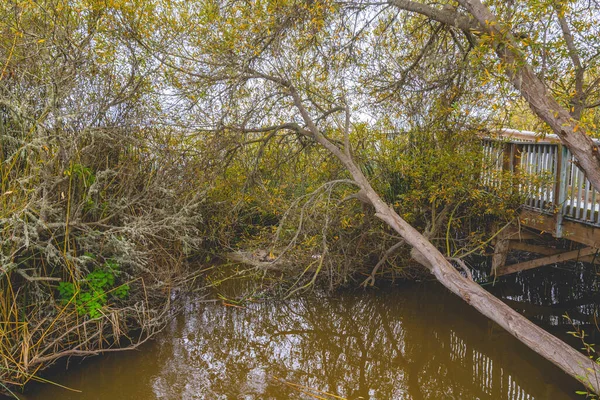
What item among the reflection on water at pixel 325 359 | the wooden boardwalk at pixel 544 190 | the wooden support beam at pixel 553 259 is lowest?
the reflection on water at pixel 325 359

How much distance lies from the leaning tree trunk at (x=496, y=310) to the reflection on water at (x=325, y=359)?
670 mm

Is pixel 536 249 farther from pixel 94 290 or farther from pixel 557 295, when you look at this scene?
pixel 94 290

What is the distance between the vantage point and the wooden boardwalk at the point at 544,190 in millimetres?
5340

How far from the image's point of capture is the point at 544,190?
6.03 metres

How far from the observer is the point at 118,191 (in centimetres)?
495

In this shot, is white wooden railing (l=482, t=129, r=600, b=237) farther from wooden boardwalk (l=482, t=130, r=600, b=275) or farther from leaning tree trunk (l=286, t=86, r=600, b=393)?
leaning tree trunk (l=286, t=86, r=600, b=393)

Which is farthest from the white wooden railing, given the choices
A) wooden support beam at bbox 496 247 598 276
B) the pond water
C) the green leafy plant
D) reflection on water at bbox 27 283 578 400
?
the green leafy plant

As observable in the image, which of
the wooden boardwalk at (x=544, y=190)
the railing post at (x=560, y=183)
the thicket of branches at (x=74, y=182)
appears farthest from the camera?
the railing post at (x=560, y=183)

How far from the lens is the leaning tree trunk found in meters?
3.75

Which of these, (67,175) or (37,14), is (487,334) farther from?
(37,14)

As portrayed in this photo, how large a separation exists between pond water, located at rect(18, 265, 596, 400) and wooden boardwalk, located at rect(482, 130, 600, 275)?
1032 mm

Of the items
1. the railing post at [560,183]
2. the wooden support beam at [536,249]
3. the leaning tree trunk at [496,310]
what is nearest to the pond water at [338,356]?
the leaning tree trunk at [496,310]

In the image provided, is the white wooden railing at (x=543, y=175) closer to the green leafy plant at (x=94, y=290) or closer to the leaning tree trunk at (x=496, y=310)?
the leaning tree trunk at (x=496, y=310)

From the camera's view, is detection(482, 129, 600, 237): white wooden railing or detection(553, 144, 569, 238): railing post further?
detection(553, 144, 569, 238): railing post
